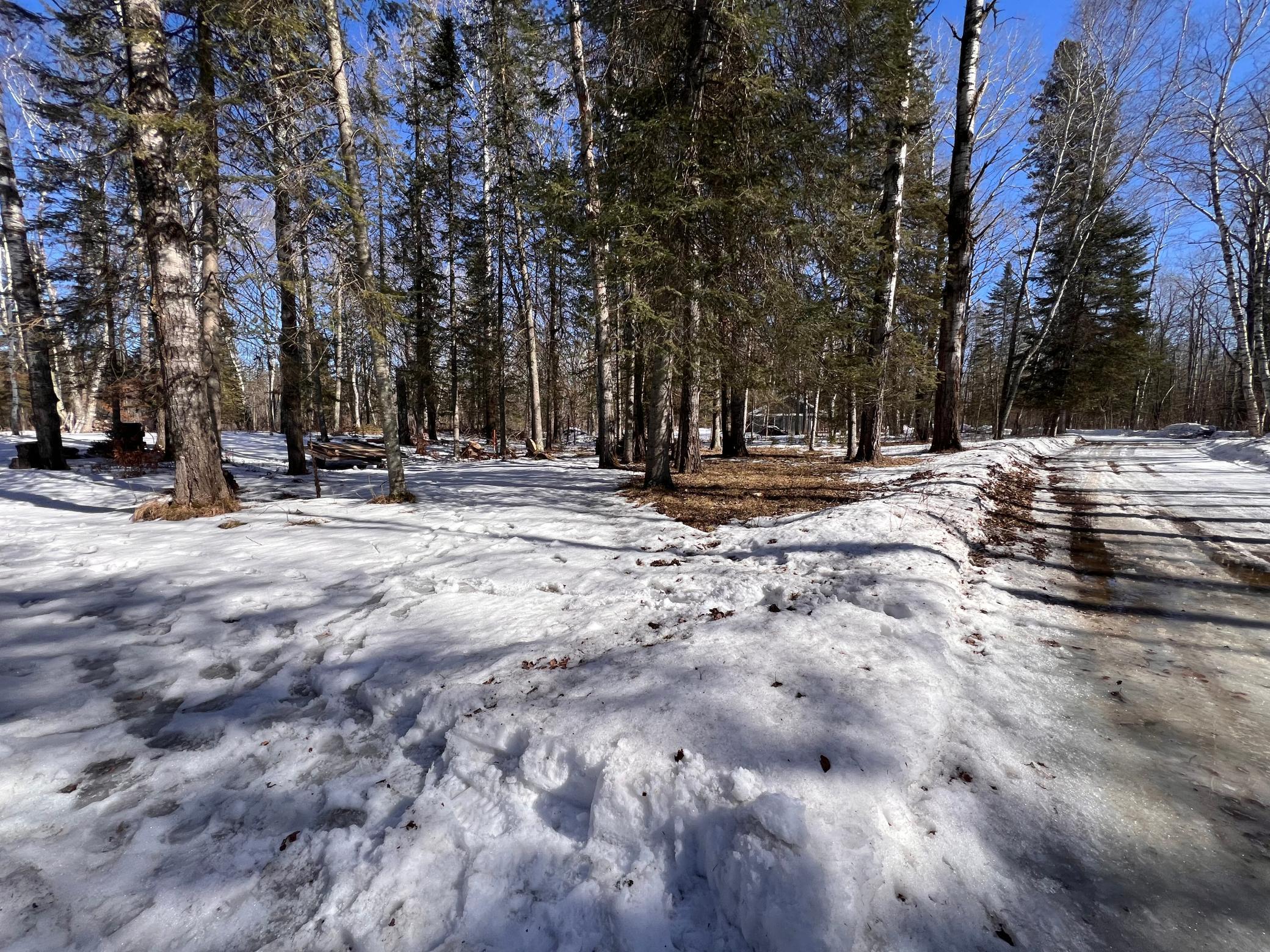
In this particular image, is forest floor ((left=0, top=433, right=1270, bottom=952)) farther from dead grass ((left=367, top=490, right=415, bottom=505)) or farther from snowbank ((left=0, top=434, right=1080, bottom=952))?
dead grass ((left=367, top=490, right=415, bottom=505))

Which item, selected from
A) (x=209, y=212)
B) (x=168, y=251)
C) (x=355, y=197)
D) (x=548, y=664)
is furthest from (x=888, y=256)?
(x=209, y=212)

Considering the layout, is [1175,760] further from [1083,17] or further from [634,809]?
[1083,17]

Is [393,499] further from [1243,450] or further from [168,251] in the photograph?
[1243,450]

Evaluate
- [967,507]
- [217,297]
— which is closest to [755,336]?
[967,507]

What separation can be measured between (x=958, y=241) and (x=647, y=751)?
16.0 meters

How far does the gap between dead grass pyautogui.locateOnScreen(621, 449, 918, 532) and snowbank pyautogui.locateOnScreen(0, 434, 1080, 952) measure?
2059 millimetres

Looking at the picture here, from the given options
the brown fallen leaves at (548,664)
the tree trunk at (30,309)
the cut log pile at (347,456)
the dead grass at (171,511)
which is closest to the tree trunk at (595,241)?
the brown fallen leaves at (548,664)

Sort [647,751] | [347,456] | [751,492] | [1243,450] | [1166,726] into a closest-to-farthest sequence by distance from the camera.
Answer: [647,751], [1166,726], [751,492], [1243,450], [347,456]

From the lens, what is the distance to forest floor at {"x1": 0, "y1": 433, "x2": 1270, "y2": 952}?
1.62 metres

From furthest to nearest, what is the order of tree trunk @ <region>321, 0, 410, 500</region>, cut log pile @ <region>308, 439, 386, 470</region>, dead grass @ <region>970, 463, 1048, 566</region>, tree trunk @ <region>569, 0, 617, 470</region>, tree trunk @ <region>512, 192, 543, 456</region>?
tree trunk @ <region>512, 192, 543, 456</region> → cut log pile @ <region>308, 439, 386, 470</region> → tree trunk @ <region>569, 0, 617, 470</region> → tree trunk @ <region>321, 0, 410, 500</region> → dead grass @ <region>970, 463, 1048, 566</region>

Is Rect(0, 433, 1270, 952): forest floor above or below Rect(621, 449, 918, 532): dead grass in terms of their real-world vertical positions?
below

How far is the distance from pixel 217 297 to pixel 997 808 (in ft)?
42.2

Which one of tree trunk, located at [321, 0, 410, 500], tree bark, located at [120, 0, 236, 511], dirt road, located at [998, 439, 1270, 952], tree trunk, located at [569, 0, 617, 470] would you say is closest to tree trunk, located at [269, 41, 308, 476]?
tree trunk, located at [321, 0, 410, 500]

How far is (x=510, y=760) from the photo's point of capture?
2.30 meters
